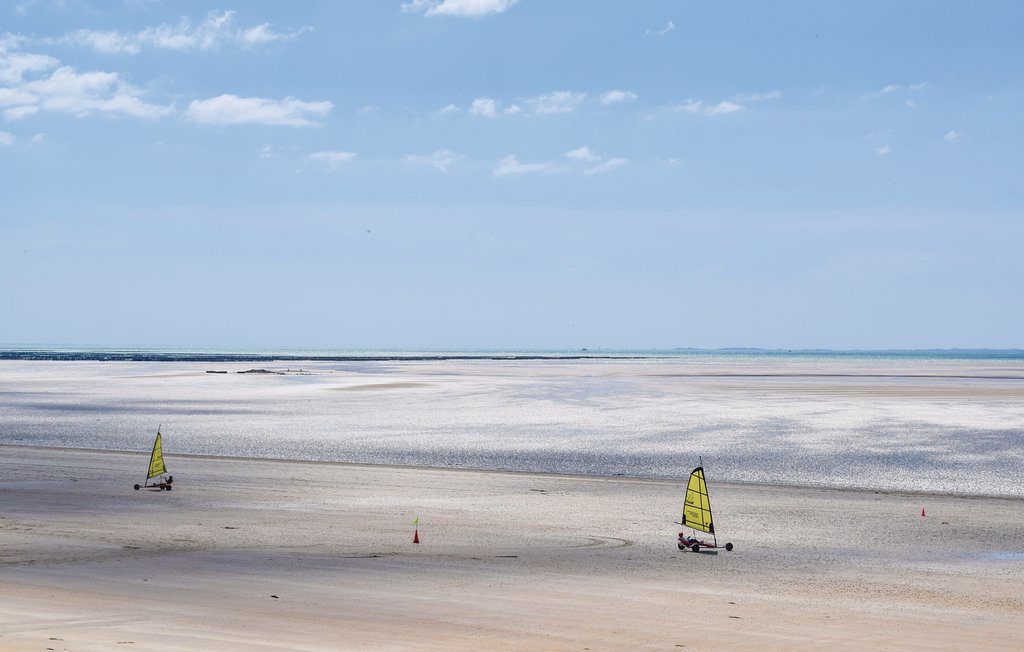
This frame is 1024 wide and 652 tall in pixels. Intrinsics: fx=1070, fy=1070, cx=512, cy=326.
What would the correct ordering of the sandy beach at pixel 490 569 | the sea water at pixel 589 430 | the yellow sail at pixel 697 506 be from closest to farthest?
the sandy beach at pixel 490 569
the yellow sail at pixel 697 506
the sea water at pixel 589 430

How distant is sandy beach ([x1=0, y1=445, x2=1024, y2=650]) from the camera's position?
41.0 feet

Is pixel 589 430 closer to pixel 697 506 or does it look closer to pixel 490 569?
pixel 697 506

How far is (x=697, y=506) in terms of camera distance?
61.6ft

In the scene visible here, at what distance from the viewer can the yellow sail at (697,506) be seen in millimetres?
18625

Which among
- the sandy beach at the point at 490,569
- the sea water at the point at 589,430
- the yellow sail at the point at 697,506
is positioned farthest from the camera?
the sea water at the point at 589,430

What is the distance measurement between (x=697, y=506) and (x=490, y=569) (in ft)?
13.8

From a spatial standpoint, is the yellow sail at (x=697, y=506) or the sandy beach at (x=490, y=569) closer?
the sandy beach at (x=490, y=569)

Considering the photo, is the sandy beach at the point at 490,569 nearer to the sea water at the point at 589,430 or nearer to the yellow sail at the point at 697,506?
the yellow sail at the point at 697,506

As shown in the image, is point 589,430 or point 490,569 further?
point 589,430

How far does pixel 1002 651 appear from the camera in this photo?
472 inches

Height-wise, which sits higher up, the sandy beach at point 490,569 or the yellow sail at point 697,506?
the yellow sail at point 697,506

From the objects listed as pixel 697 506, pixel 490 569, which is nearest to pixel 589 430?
pixel 697 506

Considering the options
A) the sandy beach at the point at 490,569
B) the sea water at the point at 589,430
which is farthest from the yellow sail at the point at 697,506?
the sea water at the point at 589,430

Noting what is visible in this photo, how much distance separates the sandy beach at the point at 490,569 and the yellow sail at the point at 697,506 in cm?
68
